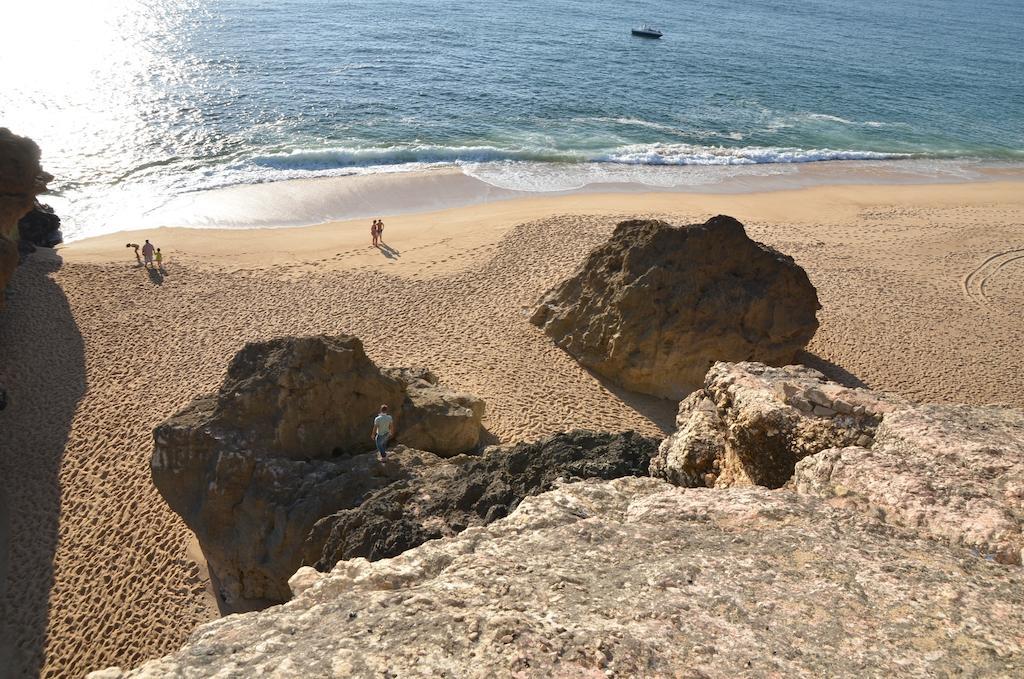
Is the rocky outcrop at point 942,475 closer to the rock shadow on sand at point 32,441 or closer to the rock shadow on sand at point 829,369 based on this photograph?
the rock shadow on sand at point 829,369

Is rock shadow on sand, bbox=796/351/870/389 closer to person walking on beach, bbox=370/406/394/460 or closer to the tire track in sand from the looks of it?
the tire track in sand

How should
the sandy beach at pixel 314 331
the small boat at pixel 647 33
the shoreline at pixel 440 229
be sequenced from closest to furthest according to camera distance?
the sandy beach at pixel 314 331 < the shoreline at pixel 440 229 < the small boat at pixel 647 33

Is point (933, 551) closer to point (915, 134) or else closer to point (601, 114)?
point (601, 114)

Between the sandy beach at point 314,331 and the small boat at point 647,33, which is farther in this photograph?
the small boat at point 647,33

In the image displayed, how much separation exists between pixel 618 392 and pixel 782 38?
185ft

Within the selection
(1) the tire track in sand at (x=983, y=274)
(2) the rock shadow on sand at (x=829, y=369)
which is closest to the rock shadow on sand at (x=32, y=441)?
(2) the rock shadow on sand at (x=829, y=369)

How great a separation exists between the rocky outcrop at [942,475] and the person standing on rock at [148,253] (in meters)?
17.3

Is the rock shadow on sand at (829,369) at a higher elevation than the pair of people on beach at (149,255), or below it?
below

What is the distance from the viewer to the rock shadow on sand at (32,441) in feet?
28.9

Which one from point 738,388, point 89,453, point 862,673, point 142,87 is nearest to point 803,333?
point 738,388

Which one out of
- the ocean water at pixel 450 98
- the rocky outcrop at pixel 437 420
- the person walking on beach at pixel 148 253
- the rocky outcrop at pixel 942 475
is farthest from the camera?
the ocean water at pixel 450 98

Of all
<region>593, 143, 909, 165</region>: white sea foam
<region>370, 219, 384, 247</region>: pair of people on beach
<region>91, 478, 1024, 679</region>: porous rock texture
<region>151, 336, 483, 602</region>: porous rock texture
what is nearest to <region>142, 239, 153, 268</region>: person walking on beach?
<region>370, 219, 384, 247</region>: pair of people on beach

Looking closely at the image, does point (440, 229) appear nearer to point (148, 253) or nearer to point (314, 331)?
point (314, 331)

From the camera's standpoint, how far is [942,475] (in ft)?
15.5
